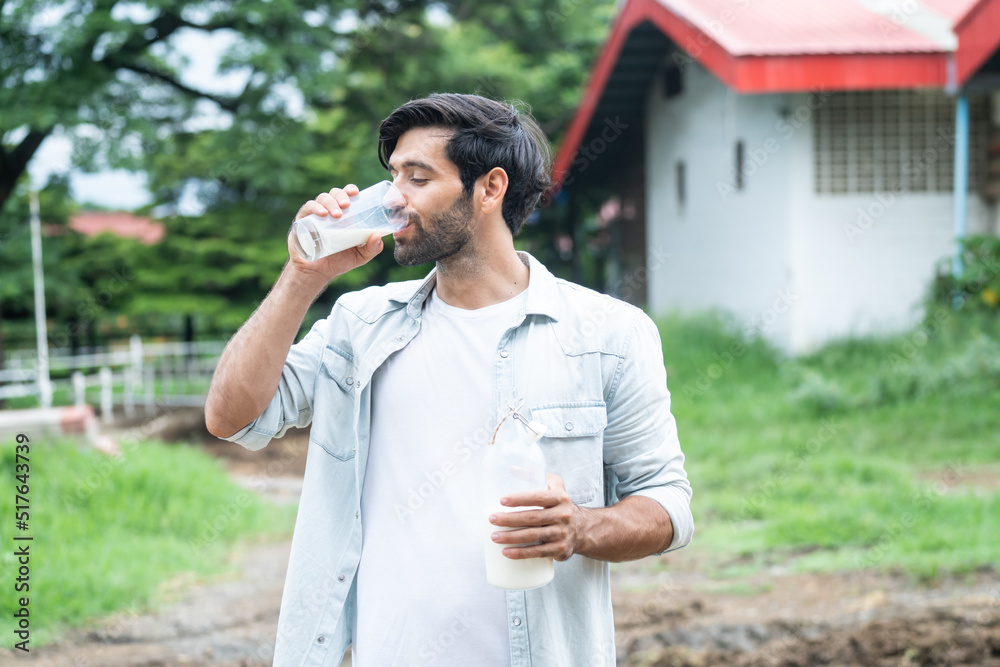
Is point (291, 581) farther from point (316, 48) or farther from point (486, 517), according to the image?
point (316, 48)

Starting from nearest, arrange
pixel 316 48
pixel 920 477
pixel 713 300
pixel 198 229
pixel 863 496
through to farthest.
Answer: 1. pixel 863 496
2. pixel 920 477
3. pixel 316 48
4. pixel 713 300
5. pixel 198 229

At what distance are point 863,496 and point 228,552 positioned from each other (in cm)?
444

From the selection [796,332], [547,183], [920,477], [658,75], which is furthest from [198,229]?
[547,183]

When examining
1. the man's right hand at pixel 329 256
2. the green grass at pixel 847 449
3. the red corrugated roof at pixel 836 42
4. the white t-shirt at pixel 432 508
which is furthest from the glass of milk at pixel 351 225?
A: the red corrugated roof at pixel 836 42

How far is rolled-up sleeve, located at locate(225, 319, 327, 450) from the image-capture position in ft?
7.20

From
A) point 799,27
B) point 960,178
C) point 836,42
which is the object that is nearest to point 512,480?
point 836,42

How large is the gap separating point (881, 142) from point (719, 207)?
252cm

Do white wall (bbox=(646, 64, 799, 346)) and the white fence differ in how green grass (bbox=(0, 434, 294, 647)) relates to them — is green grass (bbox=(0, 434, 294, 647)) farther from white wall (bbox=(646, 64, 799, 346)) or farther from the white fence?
white wall (bbox=(646, 64, 799, 346))

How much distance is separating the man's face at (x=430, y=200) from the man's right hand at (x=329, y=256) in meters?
0.09

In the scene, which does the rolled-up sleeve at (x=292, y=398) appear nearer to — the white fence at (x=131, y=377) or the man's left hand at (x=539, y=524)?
the man's left hand at (x=539, y=524)

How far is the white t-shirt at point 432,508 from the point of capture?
2.09 m

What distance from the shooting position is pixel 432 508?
2.15 meters

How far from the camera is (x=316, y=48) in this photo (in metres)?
12.6

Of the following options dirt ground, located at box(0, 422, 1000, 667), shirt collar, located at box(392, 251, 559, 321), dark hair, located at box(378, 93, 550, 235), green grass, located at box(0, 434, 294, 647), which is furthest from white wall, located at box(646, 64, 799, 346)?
shirt collar, located at box(392, 251, 559, 321)
